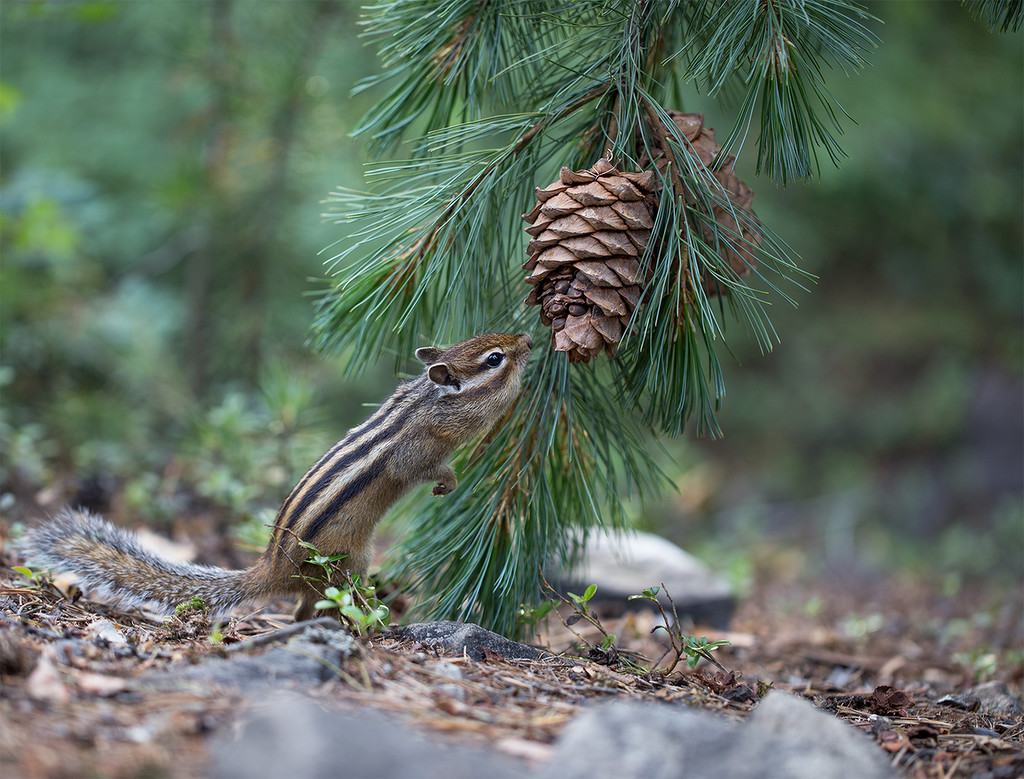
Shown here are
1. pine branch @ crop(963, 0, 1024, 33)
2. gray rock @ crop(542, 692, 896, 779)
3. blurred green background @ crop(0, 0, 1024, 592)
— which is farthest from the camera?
blurred green background @ crop(0, 0, 1024, 592)

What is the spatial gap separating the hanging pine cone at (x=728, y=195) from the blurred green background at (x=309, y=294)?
56 centimetres

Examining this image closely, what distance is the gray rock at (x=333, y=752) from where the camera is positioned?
4.64 ft

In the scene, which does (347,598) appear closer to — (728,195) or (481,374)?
(481,374)

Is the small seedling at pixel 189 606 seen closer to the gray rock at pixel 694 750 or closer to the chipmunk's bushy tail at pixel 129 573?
the chipmunk's bushy tail at pixel 129 573

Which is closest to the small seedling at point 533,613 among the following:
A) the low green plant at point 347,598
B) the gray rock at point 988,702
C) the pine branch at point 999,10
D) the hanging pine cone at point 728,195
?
the low green plant at point 347,598

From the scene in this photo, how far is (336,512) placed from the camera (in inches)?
106

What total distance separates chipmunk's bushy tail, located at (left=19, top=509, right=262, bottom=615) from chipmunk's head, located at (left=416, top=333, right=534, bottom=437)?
35.5 inches

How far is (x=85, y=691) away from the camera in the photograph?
68.6 inches

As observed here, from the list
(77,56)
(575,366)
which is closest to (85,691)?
(575,366)

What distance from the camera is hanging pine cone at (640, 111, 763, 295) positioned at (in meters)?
2.29

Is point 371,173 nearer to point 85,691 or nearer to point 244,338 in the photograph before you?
point 85,691

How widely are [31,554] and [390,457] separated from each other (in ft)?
3.94

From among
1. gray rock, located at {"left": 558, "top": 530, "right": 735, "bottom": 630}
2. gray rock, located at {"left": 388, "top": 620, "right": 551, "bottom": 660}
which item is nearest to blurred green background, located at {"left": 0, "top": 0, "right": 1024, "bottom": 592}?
gray rock, located at {"left": 388, "top": 620, "right": 551, "bottom": 660}

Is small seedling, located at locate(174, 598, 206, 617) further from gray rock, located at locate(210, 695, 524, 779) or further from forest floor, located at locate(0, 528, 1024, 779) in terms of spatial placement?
gray rock, located at locate(210, 695, 524, 779)
